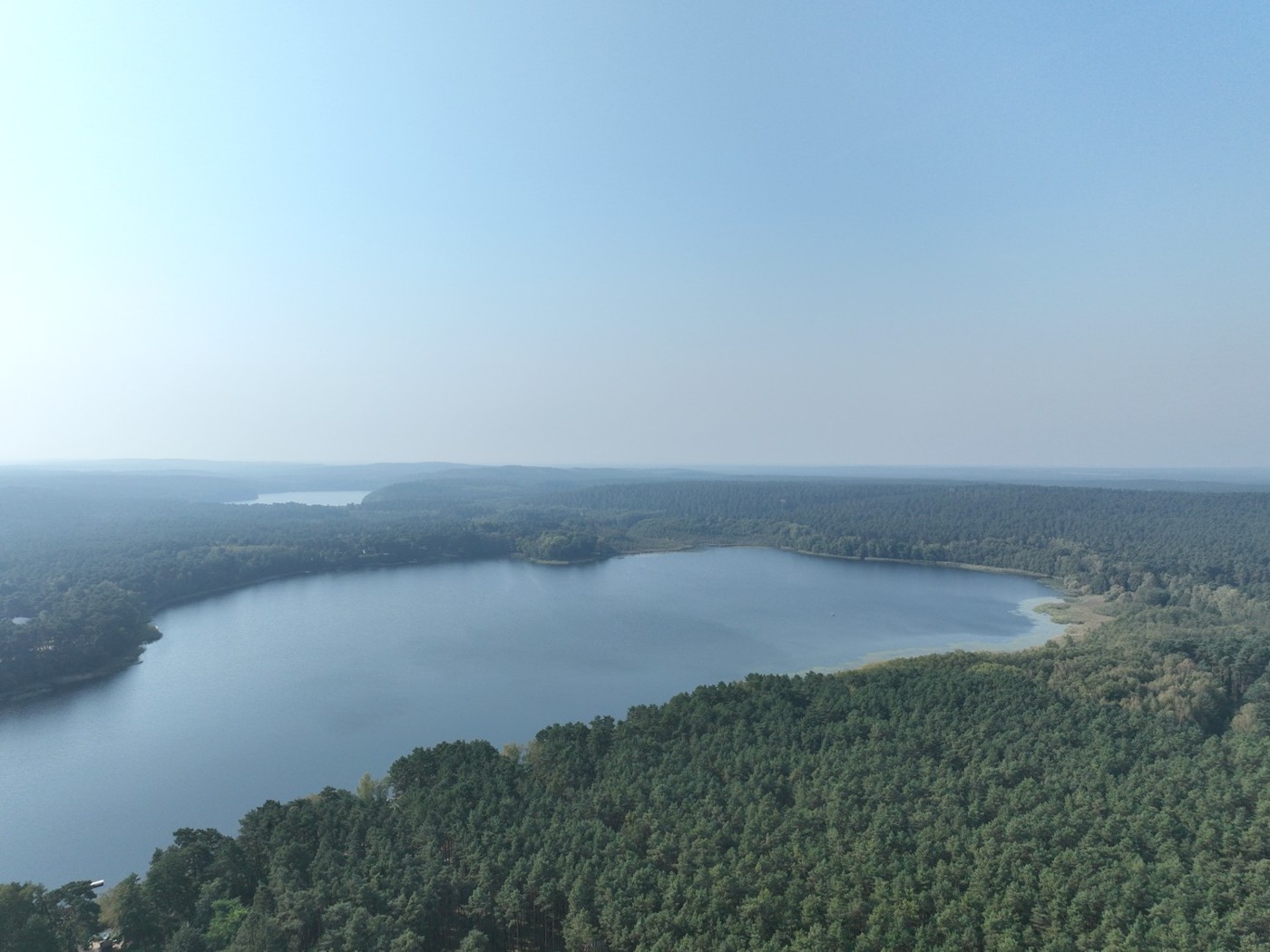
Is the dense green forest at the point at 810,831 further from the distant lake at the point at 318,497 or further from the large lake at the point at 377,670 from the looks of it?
the distant lake at the point at 318,497

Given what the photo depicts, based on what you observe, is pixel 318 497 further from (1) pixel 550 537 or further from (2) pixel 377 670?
(2) pixel 377 670

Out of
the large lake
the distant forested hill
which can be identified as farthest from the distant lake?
the large lake

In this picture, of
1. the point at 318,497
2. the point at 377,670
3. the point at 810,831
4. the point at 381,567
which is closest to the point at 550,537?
the point at 381,567

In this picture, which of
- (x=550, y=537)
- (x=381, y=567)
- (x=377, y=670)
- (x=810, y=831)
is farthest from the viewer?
(x=550, y=537)

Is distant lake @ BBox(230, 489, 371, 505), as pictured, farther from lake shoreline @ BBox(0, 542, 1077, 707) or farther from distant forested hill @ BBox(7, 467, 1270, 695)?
lake shoreline @ BBox(0, 542, 1077, 707)

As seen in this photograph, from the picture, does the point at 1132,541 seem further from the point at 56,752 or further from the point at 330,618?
the point at 56,752

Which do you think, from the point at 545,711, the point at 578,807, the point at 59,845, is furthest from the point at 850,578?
the point at 59,845

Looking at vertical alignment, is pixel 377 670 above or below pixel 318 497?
below
